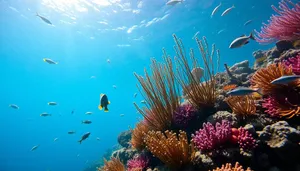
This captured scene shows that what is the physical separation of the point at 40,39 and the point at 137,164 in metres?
35.8

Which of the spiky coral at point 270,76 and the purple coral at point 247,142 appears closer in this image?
the purple coral at point 247,142

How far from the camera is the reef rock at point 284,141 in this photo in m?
2.85

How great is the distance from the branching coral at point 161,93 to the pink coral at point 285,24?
9.57ft

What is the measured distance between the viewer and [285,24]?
4668 mm

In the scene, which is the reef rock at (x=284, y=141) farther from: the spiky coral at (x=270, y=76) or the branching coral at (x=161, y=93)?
the branching coral at (x=161, y=93)

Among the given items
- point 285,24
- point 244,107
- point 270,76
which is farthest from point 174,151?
point 285,24

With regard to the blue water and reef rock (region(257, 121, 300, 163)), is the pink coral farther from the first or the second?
the blue water

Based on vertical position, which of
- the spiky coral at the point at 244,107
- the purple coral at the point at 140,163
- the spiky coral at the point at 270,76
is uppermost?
the spiky coral at the point at 270,76

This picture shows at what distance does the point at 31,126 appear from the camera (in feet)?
326

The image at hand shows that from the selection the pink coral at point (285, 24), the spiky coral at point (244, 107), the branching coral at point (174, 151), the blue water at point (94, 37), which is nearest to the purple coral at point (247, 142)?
the spiky coral at point (244, 107)

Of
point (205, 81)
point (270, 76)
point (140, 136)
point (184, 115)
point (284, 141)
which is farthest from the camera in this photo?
point (140, 136)

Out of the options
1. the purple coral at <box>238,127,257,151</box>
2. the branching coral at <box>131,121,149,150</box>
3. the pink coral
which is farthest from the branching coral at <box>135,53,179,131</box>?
the pink coral

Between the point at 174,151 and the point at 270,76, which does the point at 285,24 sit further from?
the point at 174,151

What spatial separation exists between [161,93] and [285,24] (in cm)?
349
